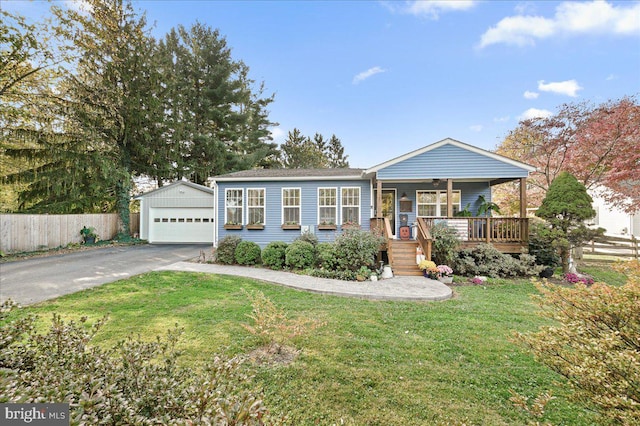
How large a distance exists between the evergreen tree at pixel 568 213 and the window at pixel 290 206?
875 centimetres

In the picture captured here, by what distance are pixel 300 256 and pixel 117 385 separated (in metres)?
7.17

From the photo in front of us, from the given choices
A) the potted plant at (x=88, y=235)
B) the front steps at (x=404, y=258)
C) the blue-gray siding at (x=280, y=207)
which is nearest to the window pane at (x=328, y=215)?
the blue-gray siding at (x=280, y=207)

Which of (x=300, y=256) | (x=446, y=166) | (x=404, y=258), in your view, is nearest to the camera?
(x=300, y=256)

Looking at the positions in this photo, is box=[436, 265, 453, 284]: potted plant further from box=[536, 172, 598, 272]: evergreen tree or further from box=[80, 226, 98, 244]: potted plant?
box=[80, 226, 98, 244]: potted plant

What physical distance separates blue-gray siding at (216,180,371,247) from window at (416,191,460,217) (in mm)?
2494

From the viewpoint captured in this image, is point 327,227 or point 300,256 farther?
point 327,227

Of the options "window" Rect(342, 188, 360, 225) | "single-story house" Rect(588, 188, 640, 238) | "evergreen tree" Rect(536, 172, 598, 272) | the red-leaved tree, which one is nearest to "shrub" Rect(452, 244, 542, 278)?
"evergreen tree" Rect(536, 172, 598, 272)

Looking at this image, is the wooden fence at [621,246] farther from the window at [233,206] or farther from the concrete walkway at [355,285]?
the window at [233,206]

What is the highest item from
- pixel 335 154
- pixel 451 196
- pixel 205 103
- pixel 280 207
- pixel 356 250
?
pixel 205 103

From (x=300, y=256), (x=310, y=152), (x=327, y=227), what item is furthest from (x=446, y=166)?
(x=310, y=152)

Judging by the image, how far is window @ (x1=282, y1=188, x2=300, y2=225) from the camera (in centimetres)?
1112

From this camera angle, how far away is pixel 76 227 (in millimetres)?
12906

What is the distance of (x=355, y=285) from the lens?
696 cm

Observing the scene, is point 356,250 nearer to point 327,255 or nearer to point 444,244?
point 327,255
